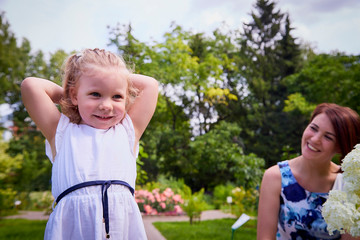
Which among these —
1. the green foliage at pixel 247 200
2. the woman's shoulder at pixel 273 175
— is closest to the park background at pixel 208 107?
the green foliage at pixel 247 200

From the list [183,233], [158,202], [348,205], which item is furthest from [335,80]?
[348,205]

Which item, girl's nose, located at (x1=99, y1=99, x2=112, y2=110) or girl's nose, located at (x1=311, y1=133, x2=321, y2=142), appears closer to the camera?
girl's nose, located at (x1=99, y1=99, x2=112, y2=110)

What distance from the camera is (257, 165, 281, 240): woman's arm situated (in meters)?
1.82

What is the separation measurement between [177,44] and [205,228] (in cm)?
613

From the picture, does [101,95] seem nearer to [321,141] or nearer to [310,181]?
[321,141]

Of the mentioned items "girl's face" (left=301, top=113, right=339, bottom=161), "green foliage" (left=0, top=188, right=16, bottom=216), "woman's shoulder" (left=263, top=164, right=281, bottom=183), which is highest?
"girl's face" (left=301, top=113, right=339, bottom=161)

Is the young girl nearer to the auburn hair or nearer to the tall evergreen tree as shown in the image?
the auburn hair

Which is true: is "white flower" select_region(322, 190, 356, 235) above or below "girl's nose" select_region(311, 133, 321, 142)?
below

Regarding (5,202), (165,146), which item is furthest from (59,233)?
(165,146)

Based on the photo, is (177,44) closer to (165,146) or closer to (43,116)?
(165,146)

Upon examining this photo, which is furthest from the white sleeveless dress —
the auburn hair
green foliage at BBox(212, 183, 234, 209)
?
green foliage at BBox(212, 183, 234, 209)

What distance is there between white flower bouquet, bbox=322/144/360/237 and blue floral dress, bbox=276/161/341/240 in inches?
35.6

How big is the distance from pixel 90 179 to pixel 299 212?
1.34 meters

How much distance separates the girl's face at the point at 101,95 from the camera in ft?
4.01
